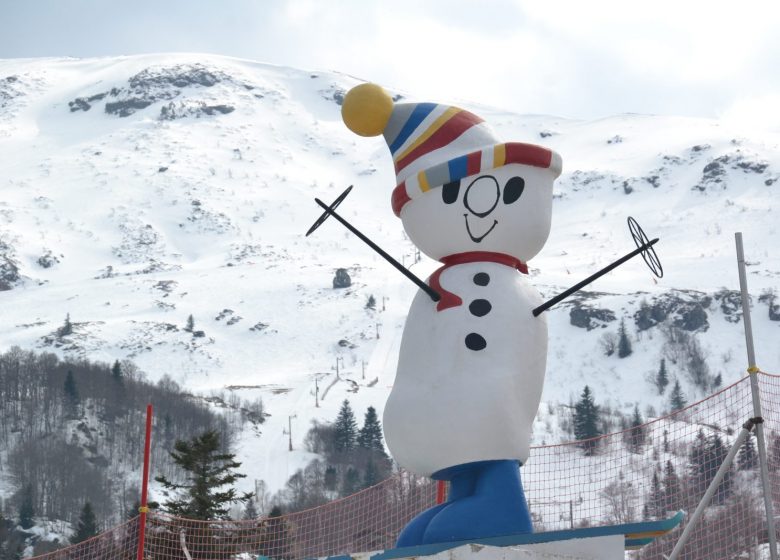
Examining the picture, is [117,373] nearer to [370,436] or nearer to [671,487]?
[370,436]

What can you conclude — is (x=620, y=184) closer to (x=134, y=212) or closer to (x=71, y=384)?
(x=134, y=212)

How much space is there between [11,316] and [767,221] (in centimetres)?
8676

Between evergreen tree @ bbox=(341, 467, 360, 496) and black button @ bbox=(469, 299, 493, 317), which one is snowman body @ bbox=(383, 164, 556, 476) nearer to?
black button @ bbox=(469, 299, 493, 317)

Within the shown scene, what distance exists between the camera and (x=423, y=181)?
37.5 feet

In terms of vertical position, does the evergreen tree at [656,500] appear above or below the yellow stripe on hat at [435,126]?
below

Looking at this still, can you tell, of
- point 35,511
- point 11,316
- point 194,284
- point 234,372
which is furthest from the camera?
point 194,284

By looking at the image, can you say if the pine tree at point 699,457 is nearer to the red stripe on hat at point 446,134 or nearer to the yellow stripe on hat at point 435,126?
the red stripe on hat at point 446,134

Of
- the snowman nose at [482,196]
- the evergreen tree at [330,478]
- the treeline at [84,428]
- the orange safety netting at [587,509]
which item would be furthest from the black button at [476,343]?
the evergreen tree at [330,478]

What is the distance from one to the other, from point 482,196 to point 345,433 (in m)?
88.9

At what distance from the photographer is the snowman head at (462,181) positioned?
11.3 metres

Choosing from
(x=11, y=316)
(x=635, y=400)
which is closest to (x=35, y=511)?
(x=635, y=400)

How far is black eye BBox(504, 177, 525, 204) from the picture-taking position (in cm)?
1128

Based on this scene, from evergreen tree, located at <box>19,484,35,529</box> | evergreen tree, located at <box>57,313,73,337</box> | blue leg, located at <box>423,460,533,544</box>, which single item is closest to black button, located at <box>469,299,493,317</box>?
blue leg, located at <box>423,460,533,544</box>

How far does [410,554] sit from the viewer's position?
33.2ft
